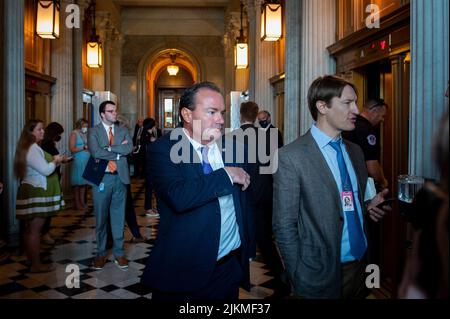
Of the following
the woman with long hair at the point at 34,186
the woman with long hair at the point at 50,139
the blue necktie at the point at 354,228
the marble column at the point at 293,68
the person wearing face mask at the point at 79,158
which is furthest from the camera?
the person wearing face mask at the point at 79,158

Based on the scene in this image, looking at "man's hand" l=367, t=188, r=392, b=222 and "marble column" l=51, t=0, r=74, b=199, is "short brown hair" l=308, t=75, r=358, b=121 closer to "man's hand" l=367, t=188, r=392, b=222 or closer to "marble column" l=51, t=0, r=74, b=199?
"man's hand" l=367, t=188, r=392, b=222

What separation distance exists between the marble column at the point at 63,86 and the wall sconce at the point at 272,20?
498 centimetres

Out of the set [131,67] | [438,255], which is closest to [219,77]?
[131,67]

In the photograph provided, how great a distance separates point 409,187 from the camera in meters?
2.54

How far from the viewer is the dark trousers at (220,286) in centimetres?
220

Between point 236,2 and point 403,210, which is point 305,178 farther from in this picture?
point 236,2

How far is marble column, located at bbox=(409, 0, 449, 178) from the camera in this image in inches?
107

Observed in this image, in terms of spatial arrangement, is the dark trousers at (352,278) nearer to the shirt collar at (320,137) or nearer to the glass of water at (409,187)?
the glass of water at (409,187)

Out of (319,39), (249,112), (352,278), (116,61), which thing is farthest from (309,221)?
(116,61)

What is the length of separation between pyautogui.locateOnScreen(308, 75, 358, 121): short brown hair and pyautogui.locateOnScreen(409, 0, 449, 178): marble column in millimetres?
635

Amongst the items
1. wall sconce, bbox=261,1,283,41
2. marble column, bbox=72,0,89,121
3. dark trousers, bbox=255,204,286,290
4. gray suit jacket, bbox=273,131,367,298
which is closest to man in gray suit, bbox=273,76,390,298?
gray suit jacket, bbox=273,131,367,298

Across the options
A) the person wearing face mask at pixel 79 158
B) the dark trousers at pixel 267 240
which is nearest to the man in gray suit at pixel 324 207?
the dark trousers at pixel 267 240

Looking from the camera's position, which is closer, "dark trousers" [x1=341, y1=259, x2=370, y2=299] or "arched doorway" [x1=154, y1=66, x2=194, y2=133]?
"dark trousers" [x1=341, y1=259, x2=370, y2=299]

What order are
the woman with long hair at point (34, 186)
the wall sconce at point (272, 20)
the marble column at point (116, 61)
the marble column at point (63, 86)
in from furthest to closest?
the marble column at point (116, 61) → the marble column at point (63, 86) → the wall sconce at point (272, 20) → the woman with long hair at point (34, 186)
